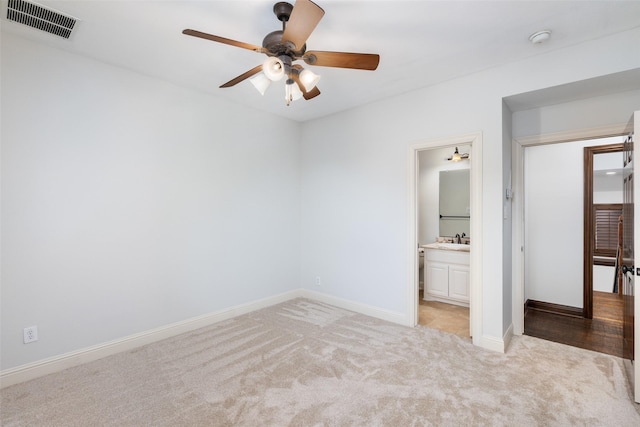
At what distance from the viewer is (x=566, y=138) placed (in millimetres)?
2951

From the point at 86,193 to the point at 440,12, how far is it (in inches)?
125

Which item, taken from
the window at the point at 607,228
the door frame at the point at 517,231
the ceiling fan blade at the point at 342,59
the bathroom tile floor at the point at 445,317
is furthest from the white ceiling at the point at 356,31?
the window at the point at 607,228

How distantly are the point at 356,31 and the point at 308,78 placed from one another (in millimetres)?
564

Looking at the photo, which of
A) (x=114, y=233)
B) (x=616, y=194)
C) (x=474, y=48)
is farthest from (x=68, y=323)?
(x=616, y=194)

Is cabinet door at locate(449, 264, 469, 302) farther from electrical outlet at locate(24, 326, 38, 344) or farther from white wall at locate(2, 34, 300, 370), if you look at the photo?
electrical outlet at locate(24, 326, 38, 344)

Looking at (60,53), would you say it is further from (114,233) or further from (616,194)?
(616,194)

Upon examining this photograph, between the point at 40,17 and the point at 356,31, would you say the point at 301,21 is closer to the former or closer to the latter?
the point at 356,31

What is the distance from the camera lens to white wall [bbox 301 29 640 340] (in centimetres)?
→ 265

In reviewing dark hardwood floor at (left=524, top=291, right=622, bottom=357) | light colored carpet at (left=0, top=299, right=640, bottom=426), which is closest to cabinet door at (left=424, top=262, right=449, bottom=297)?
dark hardwood floor at (left=524, top=291, right=622, bottom=357)

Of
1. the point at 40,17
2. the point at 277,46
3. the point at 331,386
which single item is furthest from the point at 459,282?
the point at 40,17

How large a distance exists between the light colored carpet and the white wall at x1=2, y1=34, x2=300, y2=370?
1.45 ft

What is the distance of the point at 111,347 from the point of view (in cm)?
280

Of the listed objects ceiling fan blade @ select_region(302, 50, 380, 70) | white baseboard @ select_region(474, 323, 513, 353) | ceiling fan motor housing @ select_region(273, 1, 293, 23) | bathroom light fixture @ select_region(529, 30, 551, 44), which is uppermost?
bathroom light fixture @ select_region(529, 30, 551, 44)

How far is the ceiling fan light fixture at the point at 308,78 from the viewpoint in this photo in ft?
6.97
